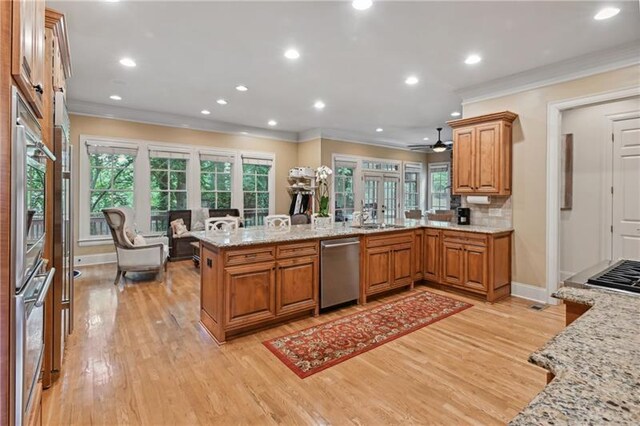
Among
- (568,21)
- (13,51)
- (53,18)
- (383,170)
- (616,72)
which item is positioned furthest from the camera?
(383,170)

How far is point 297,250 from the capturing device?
330cm

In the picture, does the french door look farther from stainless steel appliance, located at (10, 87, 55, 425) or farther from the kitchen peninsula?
stainless steel appliance, located at (10, 87, 55, 425)

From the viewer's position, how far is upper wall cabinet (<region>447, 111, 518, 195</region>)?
4178 millimetres

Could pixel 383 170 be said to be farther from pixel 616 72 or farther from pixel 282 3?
pixel 282 3

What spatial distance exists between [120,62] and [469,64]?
161 inches

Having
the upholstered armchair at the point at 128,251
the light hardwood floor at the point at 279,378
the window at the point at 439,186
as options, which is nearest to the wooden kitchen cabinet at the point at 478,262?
the light hardwood floor at the point at 279,378

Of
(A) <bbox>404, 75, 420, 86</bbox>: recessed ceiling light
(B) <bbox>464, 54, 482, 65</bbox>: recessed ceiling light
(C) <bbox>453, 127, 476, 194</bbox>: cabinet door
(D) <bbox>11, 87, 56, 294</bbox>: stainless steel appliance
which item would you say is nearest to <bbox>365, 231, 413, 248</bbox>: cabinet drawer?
(C) <bbox>453, 127, 476, 194</bbox>: cabinet door

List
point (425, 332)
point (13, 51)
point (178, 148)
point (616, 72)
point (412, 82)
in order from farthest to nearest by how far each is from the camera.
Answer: point (178, 148) < point (412, 82) < point (616, 72) < point (425, 332) < point (13, 51)

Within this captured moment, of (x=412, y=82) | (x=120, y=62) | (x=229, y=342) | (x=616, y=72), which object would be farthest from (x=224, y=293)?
(x=616, y=72)

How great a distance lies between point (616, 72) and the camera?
11.4ft

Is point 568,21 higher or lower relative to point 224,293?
higher

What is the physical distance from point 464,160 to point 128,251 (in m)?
4.92

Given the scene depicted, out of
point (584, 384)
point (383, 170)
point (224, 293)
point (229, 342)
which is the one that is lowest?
point (229, 342)

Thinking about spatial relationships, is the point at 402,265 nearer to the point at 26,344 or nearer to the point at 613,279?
the point at 613,279
